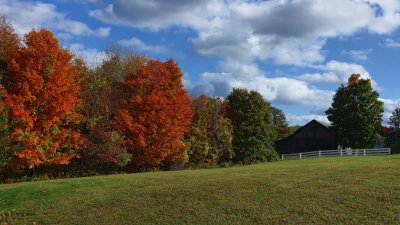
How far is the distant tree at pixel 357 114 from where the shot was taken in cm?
4384

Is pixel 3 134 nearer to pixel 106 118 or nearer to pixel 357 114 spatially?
pixel 106 118

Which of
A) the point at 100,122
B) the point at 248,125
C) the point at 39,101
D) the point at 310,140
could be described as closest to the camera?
the point at 39,101

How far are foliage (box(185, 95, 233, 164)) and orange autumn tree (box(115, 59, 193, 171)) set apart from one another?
12.8ft

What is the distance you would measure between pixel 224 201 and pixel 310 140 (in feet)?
148

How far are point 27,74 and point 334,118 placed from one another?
4166 cm

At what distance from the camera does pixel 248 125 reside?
37.5m

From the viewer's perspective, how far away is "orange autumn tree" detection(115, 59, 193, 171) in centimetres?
2570

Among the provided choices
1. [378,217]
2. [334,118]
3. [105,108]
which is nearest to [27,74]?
[105,108]

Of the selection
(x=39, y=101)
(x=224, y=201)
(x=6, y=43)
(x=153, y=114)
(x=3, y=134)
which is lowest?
(x=224, y=201)

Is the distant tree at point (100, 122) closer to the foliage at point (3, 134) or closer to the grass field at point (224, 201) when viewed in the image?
the foliage at point (3, 134)

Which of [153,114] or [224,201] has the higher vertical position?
[153,114]

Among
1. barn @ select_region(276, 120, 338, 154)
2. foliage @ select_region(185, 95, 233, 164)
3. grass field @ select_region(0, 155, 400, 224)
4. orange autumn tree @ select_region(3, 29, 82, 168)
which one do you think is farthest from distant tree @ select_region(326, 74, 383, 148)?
orange autumn tree @ select_region(3, 29, 82, 168)

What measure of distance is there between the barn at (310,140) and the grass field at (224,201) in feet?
121

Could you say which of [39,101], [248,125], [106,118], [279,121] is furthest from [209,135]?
[279,121]
